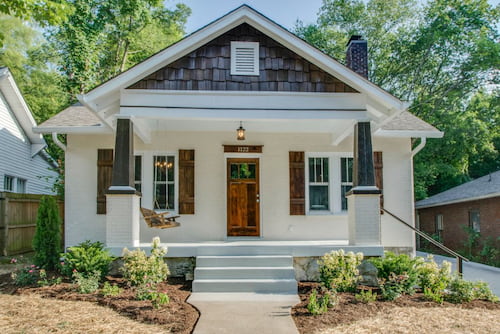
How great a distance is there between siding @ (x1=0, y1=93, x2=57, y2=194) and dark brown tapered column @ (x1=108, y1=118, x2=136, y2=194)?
7476mm

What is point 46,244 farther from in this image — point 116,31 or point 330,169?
point 116,31

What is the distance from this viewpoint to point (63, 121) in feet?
31.5

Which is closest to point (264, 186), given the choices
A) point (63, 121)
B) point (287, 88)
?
point (287, 88)

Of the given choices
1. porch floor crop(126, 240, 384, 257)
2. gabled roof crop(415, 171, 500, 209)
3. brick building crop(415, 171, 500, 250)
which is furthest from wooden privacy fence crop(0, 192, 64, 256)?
brick building crop(415, 171, 500, 250)

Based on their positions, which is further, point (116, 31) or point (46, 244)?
point (116, 31)

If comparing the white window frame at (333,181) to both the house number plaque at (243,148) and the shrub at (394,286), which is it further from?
the shrub at (394,286)

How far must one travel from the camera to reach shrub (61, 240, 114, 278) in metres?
6.75

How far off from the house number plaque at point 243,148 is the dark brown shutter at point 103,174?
→ 2.56 metres

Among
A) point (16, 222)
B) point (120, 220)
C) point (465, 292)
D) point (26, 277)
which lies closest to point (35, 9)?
point (120, 220)

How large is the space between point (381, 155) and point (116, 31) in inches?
580

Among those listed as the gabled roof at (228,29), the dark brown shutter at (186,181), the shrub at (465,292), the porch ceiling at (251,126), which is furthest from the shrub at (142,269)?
the shrub at (465,292)

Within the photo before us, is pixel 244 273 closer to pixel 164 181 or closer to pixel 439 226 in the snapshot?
pixel 164 181

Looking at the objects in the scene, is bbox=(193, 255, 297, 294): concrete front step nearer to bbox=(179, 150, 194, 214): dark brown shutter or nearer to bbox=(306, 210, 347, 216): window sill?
bbox=(179, 150, 194, 214): dark brown shutter

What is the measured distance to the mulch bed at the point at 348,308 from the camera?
5.30m
